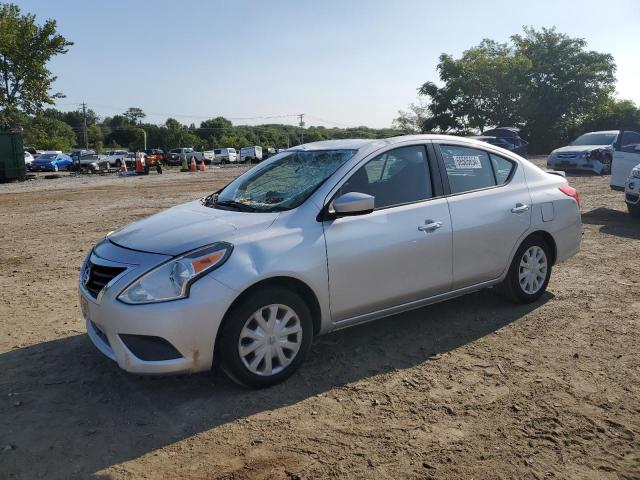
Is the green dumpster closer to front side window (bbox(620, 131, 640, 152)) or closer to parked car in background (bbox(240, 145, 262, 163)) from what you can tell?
front side window (bbox(620, 131, 640, 152))

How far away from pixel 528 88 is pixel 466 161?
47244mm

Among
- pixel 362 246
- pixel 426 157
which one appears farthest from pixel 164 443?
pixel 426 157

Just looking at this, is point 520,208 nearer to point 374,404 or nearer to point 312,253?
point 312,253

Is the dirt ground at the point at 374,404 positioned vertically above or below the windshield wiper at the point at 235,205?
below

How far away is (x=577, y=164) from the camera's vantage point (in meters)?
19.0

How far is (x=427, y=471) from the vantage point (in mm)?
2854

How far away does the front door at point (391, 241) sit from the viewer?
13.1 feet

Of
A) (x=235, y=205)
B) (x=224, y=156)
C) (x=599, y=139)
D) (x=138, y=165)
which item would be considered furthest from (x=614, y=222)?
(x=224, y=156)

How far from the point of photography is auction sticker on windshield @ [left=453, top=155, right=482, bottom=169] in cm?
489

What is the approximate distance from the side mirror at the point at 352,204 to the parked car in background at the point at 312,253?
11mm

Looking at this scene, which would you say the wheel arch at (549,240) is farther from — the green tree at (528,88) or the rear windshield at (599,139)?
the green tree at (528,88)

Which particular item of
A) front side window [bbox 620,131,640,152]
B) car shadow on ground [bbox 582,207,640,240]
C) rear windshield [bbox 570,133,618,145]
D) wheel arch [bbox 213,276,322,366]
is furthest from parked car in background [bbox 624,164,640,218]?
rear windshield [bbox 570,133,618,145]

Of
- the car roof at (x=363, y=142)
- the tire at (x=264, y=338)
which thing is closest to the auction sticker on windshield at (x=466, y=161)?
the car roof at (x=363, y=142)

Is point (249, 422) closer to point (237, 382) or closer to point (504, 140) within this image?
point (237, 382)
